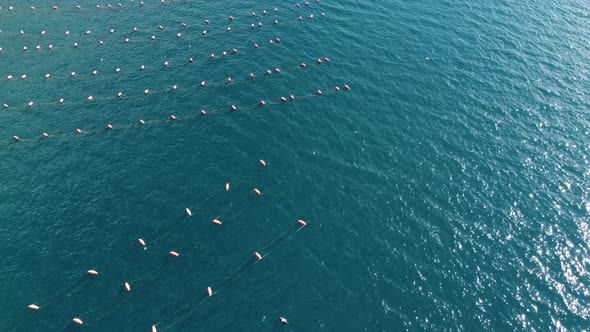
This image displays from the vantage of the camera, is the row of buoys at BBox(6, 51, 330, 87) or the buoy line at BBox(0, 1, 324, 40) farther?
the buoy line at BBox(0, 1, 324, 40)

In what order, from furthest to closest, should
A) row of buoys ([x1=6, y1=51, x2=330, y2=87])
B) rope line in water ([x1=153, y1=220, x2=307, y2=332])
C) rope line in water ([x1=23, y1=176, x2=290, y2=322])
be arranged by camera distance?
row of buoys ([x1=6, y1=51, x2=330, y2=87]), rope line in water ([x1=23, y1=176, x2=290, y2=322]), rope line in water ([x1=153, y1=220, x2=307, y2=332])

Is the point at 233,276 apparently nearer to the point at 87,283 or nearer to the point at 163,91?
the point at 87,283

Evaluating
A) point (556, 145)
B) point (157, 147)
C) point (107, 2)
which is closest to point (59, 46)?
point (107, 2)

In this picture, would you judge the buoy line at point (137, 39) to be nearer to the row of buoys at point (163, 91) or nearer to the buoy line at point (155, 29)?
the buoy line at point (155, 29)

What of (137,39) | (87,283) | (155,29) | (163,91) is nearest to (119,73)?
(163,91)

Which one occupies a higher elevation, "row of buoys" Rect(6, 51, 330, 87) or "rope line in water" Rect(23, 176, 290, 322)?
Answer: "row of buoys" Rect(6, 51, 330, 87)

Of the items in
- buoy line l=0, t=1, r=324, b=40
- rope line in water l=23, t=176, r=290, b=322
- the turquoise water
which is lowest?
rope line in water l=23, t=176, r=290, b=322

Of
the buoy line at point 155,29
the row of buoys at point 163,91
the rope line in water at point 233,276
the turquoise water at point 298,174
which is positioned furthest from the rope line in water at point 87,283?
the buoy line at point 155,29

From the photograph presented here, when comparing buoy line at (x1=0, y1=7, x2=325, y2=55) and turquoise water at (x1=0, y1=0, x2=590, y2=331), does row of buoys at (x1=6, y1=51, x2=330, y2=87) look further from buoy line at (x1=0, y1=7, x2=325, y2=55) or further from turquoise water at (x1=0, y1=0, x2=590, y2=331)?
buoy line at (x1=0, y1=7, x2=325, y2=55)

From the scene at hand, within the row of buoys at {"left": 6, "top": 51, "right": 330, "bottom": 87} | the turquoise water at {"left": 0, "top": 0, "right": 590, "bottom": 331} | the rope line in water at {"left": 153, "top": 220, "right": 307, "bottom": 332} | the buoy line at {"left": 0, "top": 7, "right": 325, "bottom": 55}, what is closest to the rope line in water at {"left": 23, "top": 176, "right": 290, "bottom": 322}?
the turquoise water at {"left": 0, "top": 0, "right": 590, "bottom": 331}
